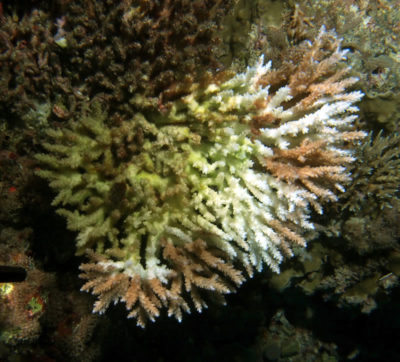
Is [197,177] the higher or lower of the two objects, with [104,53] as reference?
lower

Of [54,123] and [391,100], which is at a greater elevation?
[54,123]

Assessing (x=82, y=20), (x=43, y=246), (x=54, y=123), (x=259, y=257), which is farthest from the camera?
(x=43, y=246)

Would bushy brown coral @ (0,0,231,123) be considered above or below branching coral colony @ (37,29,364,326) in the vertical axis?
above

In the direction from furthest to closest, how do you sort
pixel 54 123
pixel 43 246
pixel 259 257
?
pixel 43 246, pixel 259 257, pixel 54 123

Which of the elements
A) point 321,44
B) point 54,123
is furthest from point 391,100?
point 54,123

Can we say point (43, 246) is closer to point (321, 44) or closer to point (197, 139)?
point (197, 139)

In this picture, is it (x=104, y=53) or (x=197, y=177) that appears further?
(x=197, y=177)

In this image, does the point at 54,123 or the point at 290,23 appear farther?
the point at 290,23

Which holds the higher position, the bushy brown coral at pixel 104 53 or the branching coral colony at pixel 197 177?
the bushy brown coral at pixel 104 53
